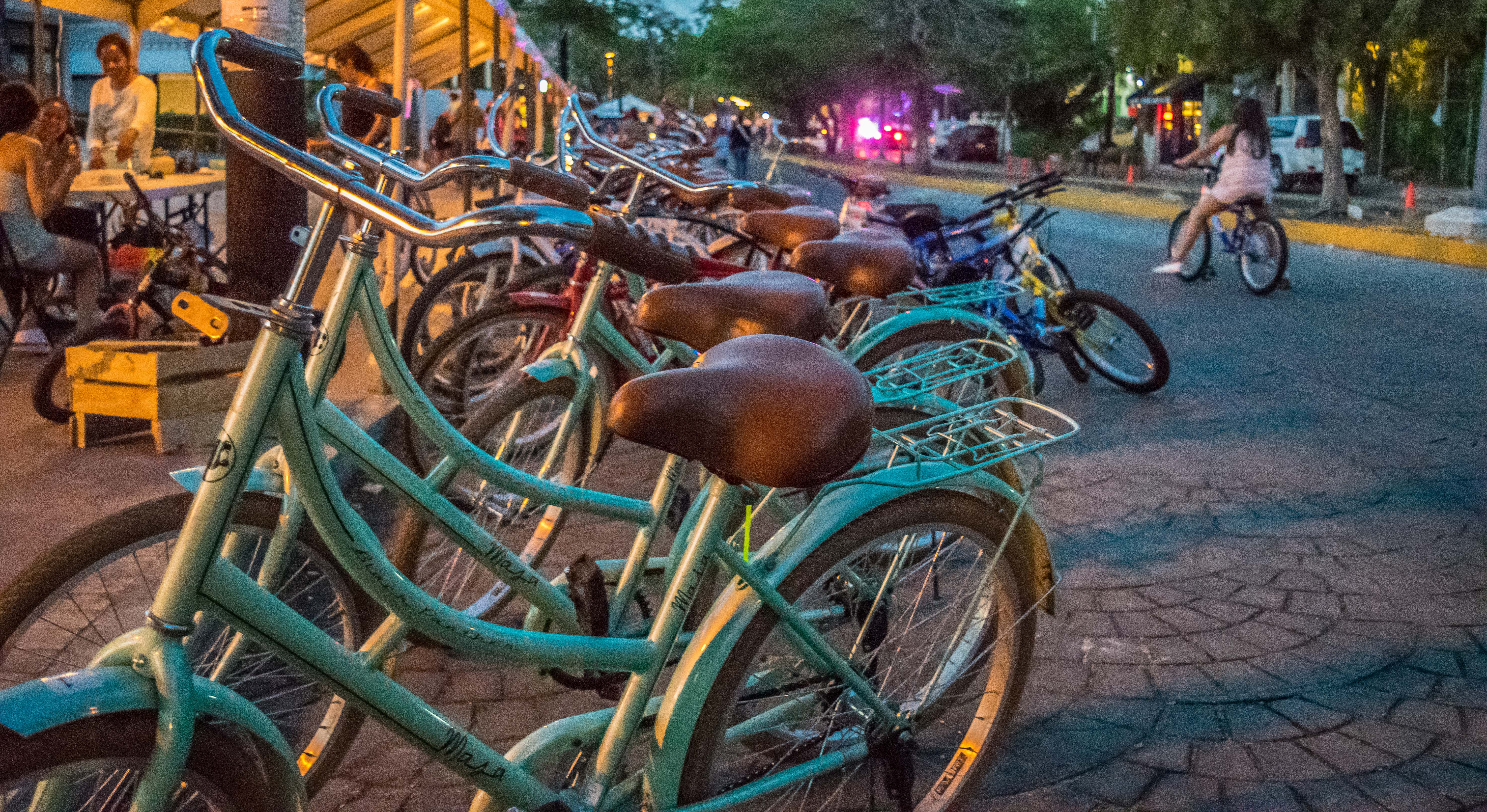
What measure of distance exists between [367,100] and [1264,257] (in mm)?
10013

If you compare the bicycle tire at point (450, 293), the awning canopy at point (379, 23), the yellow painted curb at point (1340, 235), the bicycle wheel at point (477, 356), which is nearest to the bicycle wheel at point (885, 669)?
the bicycle wheel at point (477, 356)

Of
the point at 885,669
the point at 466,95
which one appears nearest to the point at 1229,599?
the point at 885,669

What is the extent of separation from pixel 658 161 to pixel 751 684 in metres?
5.90

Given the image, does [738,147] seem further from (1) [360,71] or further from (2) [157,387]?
(2) [157,387]

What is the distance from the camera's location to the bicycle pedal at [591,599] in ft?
8.89

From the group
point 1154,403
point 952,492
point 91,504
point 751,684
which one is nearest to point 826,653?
point 751,684

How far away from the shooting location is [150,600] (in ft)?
7.28

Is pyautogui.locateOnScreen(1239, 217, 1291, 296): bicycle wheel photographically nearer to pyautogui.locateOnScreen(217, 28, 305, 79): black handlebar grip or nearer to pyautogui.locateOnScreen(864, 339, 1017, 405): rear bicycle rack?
pyautogui.locateOnScreen(864, 339, 1017, 405): rear bicycle rack

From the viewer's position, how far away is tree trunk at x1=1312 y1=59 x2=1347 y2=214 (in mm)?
19578

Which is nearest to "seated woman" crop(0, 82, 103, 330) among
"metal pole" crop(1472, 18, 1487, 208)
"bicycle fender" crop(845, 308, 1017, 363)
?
"bicycle fender" crop(845, 308, 1017, 363)

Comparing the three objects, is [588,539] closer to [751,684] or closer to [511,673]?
[511,673]

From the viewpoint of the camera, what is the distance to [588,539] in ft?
16.3

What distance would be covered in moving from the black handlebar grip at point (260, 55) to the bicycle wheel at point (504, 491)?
1417mm

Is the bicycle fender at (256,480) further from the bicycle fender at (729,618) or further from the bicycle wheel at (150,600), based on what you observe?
the bicycle fender at (729,618)
